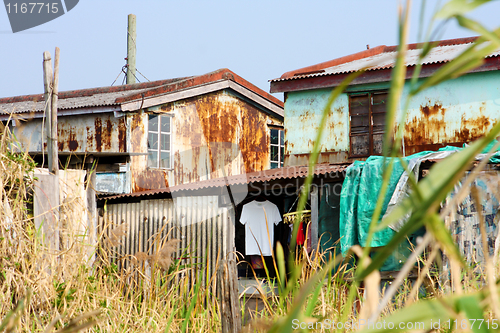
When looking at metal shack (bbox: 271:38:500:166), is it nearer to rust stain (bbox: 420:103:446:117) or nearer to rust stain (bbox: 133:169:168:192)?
rust stain (bbox: 420:103:446:117)

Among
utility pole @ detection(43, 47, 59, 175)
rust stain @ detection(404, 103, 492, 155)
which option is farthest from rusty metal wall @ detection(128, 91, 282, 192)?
utility pole @ detection(43, 47, 59, 175)

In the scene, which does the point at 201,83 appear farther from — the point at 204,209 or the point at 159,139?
the point at 204,209

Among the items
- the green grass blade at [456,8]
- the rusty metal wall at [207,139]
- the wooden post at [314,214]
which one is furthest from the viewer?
the rusty metal wall at [207,139]

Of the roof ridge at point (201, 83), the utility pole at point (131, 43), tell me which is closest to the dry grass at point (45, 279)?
the roof ridge at point (201, 83)

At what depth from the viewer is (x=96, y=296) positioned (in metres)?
3.28

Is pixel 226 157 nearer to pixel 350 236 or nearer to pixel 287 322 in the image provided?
pixel 350 236

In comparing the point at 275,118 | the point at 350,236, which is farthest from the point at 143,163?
the point at 350,236

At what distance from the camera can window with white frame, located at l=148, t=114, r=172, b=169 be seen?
1130 cm

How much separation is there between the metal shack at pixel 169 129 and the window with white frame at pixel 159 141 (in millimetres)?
25

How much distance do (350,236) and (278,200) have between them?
3.04 m

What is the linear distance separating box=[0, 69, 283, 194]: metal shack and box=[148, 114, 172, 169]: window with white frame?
0.02 metres

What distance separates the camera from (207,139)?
497 inches

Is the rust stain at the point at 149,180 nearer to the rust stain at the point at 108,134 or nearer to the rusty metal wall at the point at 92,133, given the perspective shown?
the rusty metal wall at the point at 92,133

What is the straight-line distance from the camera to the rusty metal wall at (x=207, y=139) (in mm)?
11086
